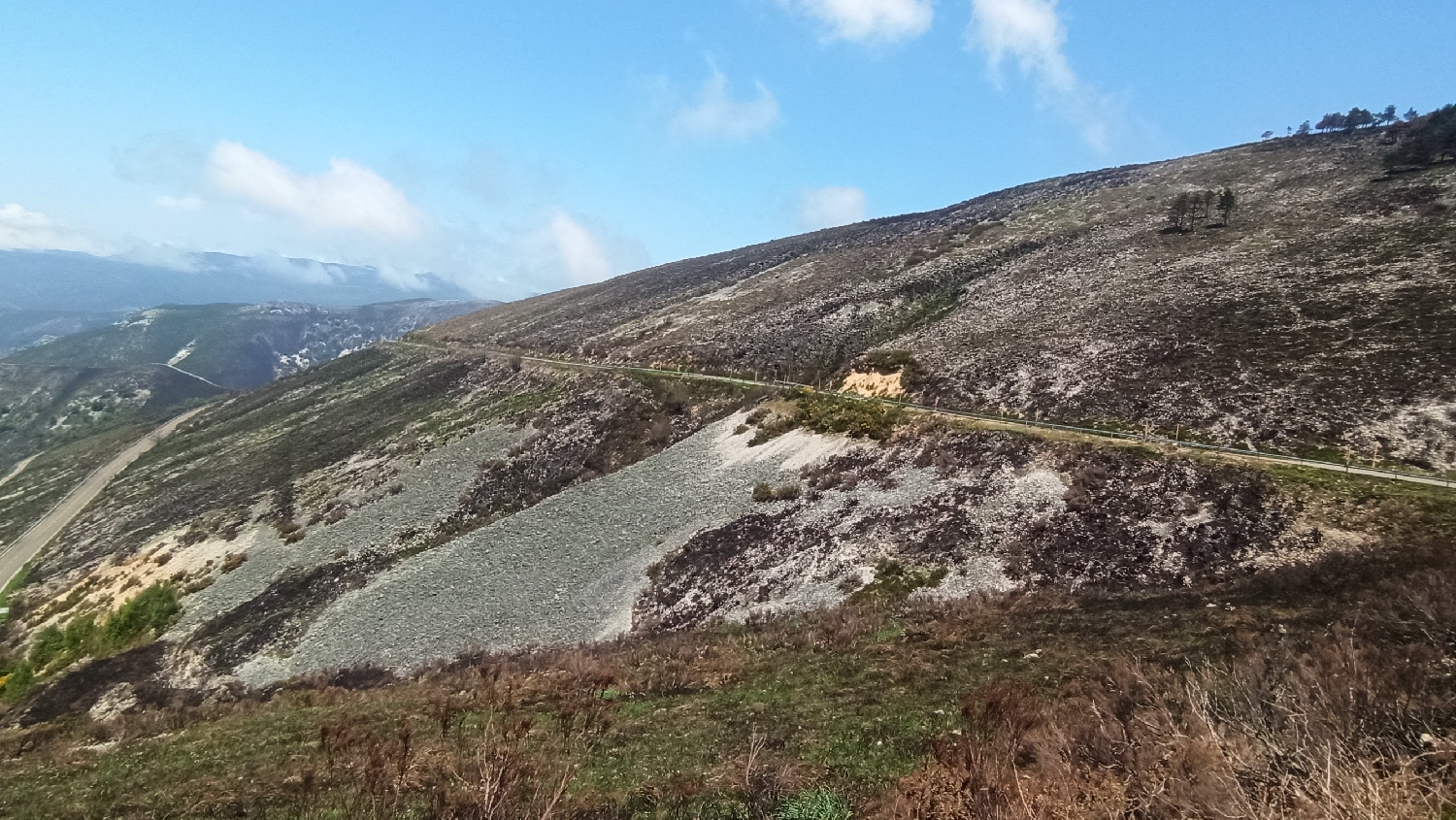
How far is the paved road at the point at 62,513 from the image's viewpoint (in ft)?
204

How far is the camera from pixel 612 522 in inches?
1652

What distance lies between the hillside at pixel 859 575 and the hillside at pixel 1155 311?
0.44 metres

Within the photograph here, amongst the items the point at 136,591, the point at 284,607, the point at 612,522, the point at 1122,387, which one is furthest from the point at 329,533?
the point at 1122,387

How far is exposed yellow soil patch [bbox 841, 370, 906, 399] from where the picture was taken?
51.5m

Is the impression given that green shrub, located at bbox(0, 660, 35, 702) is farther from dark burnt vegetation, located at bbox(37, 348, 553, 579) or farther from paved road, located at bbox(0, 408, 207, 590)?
paved road, located at bbox(0, 408, 207, 590)

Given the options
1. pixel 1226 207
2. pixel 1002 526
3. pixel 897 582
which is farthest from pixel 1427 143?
pixel 897 582

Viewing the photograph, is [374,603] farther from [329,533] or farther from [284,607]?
[329,533]

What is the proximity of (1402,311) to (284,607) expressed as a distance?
7088cm

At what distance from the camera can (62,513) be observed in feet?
249

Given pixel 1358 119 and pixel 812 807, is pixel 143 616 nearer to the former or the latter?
pixel 812 807

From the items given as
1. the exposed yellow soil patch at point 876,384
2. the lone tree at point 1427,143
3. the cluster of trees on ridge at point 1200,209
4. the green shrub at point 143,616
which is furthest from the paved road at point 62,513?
the lone tree at point 1427,143

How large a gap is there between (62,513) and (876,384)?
9291 centimetres

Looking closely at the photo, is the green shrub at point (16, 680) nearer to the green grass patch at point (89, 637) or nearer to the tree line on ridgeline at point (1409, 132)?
the green grass patch at point (89, 637)

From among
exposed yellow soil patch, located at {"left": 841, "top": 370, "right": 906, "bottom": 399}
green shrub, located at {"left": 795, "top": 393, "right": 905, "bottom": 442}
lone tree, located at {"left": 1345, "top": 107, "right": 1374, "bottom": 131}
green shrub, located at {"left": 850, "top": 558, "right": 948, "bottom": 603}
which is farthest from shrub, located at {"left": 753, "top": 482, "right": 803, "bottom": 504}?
lone tree, located at {"left": 1345, "top": 107, "right": 1374, "bottom": 131}
